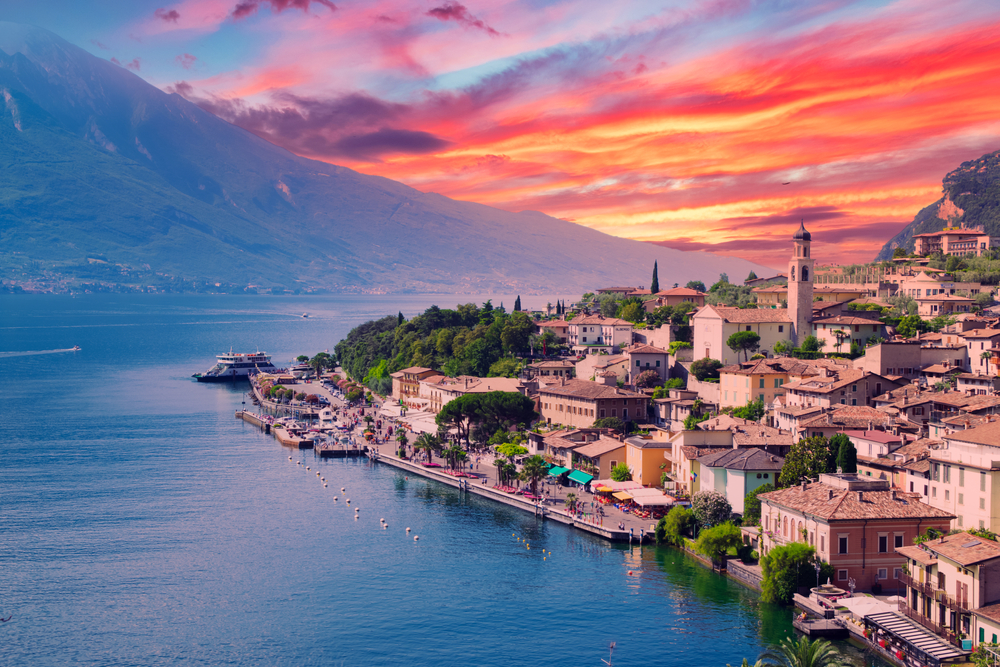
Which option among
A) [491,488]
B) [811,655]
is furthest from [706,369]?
[811,655]

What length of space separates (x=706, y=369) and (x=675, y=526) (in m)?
30.1

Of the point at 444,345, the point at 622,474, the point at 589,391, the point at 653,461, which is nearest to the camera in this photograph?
the point at 653,461

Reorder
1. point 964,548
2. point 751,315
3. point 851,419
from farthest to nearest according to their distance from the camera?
point 751,315
point 851,419
point 964,548

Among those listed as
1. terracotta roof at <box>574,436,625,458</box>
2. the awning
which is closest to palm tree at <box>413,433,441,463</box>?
terracotta roof at <box>574,436,625,458</box>

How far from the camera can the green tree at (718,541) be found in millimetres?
43781

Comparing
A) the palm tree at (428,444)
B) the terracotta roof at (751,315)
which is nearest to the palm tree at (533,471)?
the palm tree at (428,444)

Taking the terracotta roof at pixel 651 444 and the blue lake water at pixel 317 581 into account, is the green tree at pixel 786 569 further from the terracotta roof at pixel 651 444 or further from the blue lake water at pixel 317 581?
the terracotta roof at pixel 651 444

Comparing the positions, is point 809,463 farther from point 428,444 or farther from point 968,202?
point 968,202

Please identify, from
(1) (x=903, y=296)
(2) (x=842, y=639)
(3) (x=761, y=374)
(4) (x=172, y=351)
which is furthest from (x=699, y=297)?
(4) (x=172, y=351)

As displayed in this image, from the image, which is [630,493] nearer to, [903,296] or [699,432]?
[699,432]

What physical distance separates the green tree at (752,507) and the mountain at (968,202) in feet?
358

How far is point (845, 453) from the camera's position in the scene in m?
46.1

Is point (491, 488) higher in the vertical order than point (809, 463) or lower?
lower

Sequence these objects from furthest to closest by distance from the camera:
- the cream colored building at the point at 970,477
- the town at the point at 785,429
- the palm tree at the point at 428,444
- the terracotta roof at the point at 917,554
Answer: the palm tree at the point at 428,444 < the cream colored building at the point at 970,477 < the town at the point at 785,429 < the terracotta roof at the point at 917,554
